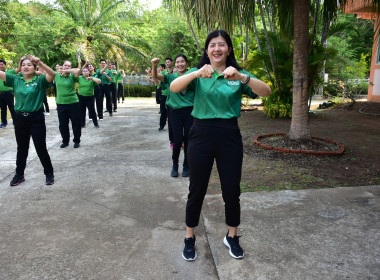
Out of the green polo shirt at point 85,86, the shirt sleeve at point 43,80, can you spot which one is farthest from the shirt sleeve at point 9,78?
the green polo shirt at point 85,86

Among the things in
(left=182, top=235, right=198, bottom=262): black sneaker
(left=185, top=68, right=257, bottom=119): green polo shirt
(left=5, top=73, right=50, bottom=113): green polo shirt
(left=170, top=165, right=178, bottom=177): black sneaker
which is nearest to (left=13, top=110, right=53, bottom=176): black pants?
(left=5, top=73, right=50, bottom=113): green polo shirt

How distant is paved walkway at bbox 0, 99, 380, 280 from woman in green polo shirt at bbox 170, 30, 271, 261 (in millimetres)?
484

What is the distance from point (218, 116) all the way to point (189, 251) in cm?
120

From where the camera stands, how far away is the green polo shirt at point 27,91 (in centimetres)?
450

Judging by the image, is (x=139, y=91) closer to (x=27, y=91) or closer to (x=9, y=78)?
(x=9, y=78)

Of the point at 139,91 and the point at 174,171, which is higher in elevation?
the point at 139,91

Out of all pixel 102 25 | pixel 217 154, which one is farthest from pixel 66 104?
pixel 102 25

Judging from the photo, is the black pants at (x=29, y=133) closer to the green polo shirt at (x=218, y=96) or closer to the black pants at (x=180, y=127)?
the black pants at (x=180, y=127)

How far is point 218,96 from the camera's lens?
253 cm

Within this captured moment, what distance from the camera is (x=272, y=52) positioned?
10.2m

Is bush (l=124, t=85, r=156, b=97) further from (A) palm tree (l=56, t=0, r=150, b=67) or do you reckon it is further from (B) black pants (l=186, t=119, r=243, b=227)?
(B) black pants (l=186, t=119, r=243, b=227)

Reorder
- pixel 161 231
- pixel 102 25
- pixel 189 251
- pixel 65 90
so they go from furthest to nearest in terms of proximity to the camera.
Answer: pixel 102 25
pixel 65 90
pixel 161 231
pixel 189 251

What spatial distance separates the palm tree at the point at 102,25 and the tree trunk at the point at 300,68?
1883 cm

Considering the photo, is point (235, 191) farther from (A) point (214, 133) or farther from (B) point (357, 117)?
(B) point (357, 117)
